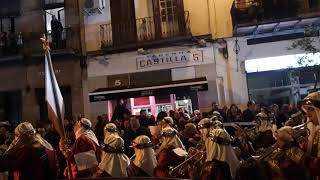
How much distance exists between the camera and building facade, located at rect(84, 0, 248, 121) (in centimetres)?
1684

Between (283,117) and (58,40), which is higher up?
(58,40)

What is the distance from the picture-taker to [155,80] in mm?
17344

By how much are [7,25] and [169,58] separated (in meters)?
7.24

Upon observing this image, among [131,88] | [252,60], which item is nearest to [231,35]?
[252,60]

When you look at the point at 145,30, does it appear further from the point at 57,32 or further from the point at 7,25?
the point at 7,25

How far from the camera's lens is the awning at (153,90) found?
1609 centimetres

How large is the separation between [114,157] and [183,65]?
1010 cm

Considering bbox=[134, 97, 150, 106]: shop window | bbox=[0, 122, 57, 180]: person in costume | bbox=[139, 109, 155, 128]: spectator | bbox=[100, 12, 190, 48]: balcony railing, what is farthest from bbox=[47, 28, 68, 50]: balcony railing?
bbox=[0, 122, 57, 180]: person in costume

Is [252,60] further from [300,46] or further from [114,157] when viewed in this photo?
[114,157]

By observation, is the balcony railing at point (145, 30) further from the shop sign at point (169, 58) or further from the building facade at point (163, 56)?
the shop sign at point (169, 58)

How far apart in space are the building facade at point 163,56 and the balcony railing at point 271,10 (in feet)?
2.64

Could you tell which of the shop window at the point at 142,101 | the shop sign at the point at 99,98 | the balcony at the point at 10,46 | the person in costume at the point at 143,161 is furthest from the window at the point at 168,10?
the person in costume at the point at 143,161

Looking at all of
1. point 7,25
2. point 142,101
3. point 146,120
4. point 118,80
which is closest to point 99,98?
point 118,80

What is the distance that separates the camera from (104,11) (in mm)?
18359
